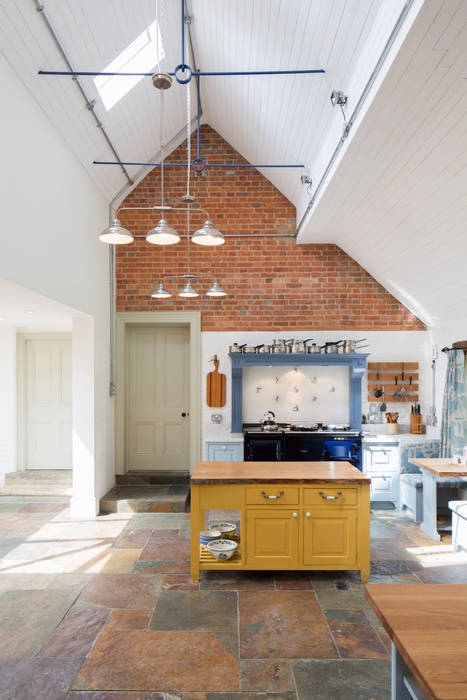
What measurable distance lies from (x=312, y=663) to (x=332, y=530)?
118cm

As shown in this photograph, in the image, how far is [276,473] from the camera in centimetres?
411

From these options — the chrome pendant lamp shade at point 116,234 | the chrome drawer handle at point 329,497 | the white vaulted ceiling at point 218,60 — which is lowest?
the chrome drawer handle at point 329,497

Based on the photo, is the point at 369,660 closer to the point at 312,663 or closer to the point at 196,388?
the point at 312,663

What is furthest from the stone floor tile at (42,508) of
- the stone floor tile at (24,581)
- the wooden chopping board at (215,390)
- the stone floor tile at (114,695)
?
the stone floor tile at (114,695)

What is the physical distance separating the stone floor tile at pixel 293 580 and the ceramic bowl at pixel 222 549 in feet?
1.51

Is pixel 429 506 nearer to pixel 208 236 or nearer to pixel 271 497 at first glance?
pixel 271 497

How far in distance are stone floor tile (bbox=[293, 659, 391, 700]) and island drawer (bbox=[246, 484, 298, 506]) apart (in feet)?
4.02

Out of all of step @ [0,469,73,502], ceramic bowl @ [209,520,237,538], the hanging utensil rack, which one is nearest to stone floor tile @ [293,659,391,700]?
ceramic bowl @ [209,520,237,538]

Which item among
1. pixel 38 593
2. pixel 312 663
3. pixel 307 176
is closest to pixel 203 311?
pixel 307 176

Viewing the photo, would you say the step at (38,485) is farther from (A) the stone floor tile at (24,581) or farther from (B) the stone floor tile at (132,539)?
(A) the stone floor tile at (24,581)

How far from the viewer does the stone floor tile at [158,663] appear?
2.72m

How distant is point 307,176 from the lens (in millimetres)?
5535

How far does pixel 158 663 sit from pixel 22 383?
16.8ft

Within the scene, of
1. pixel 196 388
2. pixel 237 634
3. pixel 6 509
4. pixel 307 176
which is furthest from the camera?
pixel 196 388
